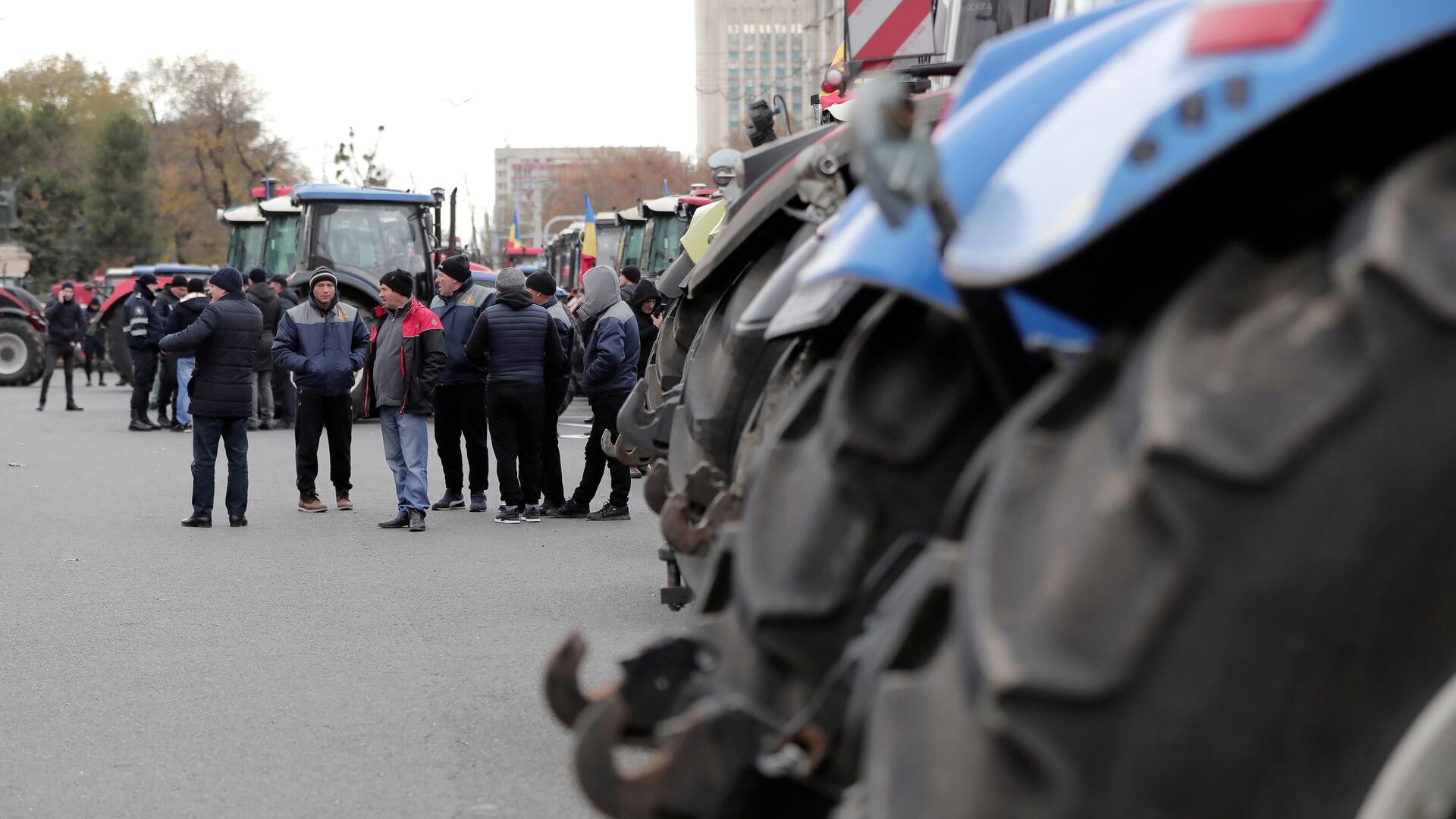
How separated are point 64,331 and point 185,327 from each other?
8.92 metres

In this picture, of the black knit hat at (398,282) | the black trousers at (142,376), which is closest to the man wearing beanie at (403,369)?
the black knit hat at (398,282)

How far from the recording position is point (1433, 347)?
1564 millimetres

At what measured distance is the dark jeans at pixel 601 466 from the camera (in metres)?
13.7

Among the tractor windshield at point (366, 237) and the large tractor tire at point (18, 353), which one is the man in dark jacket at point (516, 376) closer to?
the tractor windshield at point (366, 237)

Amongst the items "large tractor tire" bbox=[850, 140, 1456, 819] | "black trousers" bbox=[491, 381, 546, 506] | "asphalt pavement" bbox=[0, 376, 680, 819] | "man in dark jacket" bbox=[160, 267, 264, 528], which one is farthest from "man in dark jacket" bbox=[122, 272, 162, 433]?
"large tractor tire" bbox=[850, 140, 1456, 819]

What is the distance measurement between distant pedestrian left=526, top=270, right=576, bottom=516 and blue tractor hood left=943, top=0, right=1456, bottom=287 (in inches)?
474

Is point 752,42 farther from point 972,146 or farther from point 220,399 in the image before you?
point 972,146

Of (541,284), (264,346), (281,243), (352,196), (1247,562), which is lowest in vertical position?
(264,346)

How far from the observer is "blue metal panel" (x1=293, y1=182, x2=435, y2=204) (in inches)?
1016

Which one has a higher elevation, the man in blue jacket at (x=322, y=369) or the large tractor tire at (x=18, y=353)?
the man in blue jacket at (x=322, y=369)

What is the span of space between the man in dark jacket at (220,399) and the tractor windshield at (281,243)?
14.8 meters

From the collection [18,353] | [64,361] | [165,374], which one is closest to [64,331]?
[64,361]

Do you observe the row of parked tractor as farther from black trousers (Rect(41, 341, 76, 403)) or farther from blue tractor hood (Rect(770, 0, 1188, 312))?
black trousers (Rect(41, 341, 76, 403))

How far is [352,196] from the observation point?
25875mm
